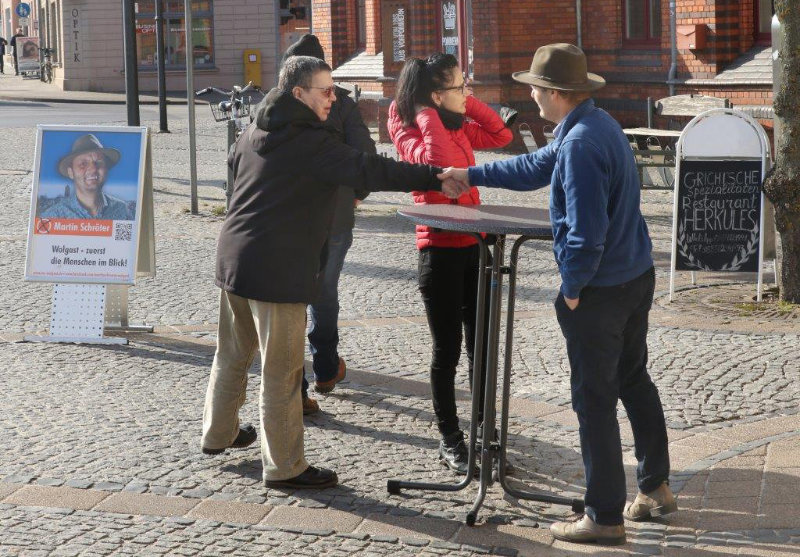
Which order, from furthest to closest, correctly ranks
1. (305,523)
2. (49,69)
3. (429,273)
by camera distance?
(49,69)
(429,273)
(305,523)

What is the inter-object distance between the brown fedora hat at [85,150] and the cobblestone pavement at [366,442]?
1.09 m

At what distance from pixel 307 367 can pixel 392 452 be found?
5.45ft

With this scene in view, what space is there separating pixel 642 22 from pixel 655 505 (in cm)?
1602

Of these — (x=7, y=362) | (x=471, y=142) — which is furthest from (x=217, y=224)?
(x=471, y=142)

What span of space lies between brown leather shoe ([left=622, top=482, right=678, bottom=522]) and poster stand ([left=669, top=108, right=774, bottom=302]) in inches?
172

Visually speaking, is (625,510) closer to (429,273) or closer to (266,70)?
(429,273)

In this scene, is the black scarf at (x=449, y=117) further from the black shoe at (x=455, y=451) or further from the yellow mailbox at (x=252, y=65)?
the yellow mailbox at (x=252, y=65)

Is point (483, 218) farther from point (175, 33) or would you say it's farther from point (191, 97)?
point (175, 33)

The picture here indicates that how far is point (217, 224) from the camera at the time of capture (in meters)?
13.6

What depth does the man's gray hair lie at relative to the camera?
5336 mm

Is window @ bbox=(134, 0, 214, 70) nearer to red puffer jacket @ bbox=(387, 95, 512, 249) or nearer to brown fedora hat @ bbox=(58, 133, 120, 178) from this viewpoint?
brown fedora hat @ bbox=(58, 133, 120, 178)

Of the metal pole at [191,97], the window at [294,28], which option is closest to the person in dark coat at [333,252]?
the metal pole at [191,97]

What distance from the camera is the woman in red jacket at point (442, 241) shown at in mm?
5625

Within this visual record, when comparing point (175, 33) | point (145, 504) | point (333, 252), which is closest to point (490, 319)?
point (145, 504)
